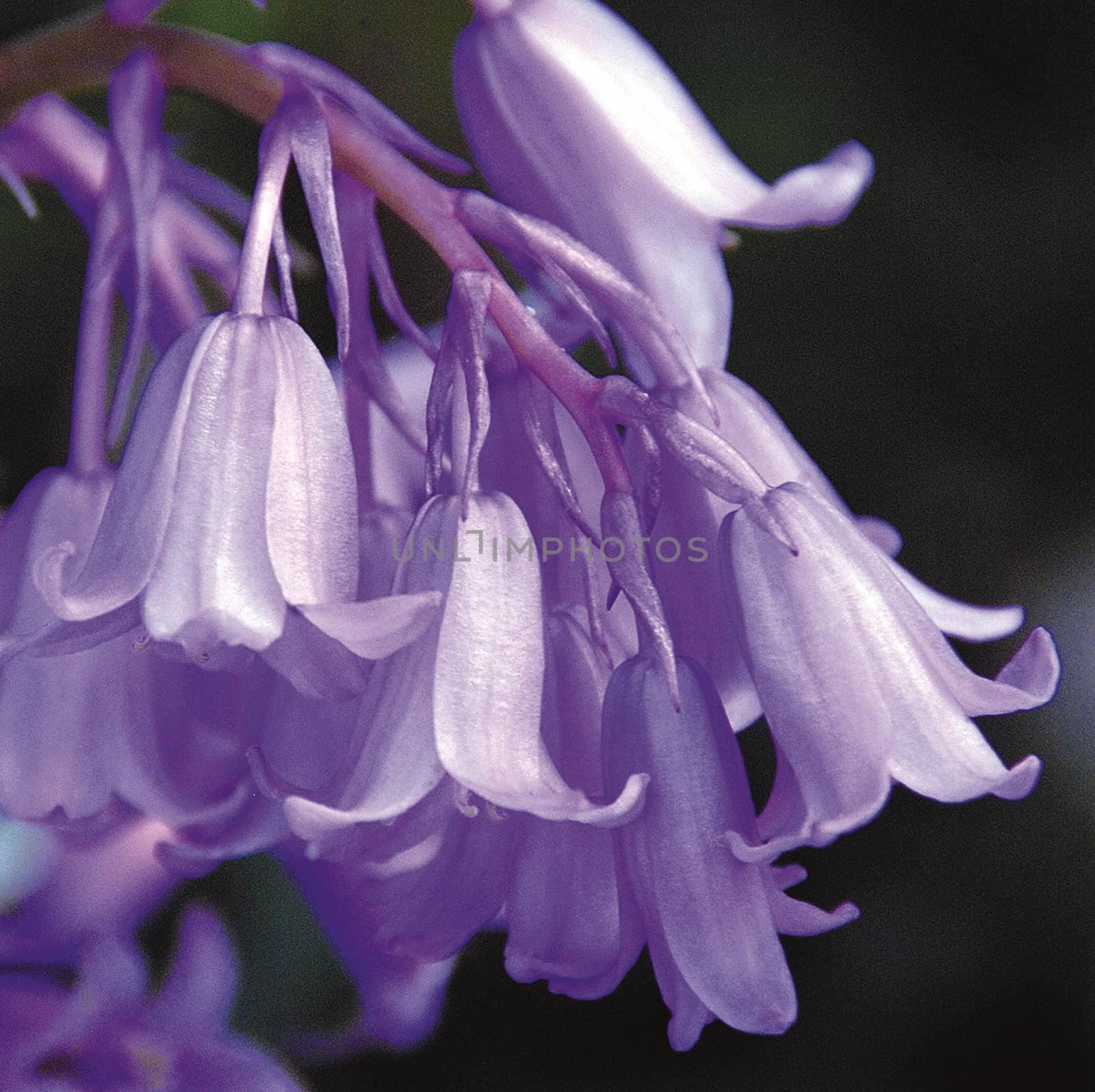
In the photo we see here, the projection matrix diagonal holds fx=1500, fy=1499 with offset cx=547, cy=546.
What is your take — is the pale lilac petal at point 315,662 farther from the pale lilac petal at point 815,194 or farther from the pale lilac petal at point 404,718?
the pale lilac petal at point 815,194

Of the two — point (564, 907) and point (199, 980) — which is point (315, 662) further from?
point (199, 980)

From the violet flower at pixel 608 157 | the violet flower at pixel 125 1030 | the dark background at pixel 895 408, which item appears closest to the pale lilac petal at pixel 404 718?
the violet flower at pixel 608 157

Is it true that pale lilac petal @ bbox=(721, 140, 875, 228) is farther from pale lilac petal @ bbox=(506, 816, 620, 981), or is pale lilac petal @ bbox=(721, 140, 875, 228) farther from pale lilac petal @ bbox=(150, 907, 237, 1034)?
pale lilac petal @ bbox=(150, 907, 237, 1034)

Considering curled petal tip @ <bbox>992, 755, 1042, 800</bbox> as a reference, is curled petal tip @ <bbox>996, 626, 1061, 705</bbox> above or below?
above

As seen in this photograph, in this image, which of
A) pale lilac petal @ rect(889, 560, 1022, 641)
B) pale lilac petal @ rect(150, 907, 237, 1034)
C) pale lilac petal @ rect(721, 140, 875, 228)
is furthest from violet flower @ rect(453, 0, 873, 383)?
pale lilac petal @ rect(150, 907, 237, 1034)

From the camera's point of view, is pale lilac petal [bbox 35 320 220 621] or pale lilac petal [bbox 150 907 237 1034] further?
pale lilac petal [bbox 150 907 237 1034]

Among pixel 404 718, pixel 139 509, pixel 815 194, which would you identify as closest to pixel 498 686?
pixel 404 718

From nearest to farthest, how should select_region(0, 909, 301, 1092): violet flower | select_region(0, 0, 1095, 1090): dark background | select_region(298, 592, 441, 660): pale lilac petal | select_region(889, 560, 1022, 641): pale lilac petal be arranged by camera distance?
select_region(298, 592, 441, 660): pale lilac petal, select_region(889, 560, 1022, 641): pale lilac petal, select_region(0, 909, 301, 1092): violet flower, select_region(0, 0, 1095, 1090): dark background
